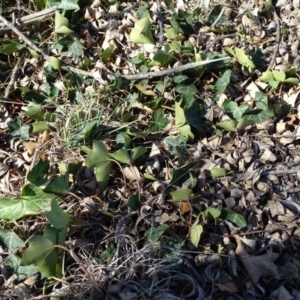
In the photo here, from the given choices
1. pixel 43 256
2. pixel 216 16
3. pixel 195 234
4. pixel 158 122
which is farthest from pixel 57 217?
pixel 216 16

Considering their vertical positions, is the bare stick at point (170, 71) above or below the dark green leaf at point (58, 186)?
above

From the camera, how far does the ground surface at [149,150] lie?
5.57 feet

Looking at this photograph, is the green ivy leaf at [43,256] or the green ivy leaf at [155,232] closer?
the green ivy leaf at [43,256]

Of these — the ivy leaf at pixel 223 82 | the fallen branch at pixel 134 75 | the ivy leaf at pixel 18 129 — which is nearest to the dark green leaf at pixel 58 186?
the ivy leaf at pixel 18 129

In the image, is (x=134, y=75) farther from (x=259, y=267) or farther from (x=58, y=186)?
(x=259, y=267)

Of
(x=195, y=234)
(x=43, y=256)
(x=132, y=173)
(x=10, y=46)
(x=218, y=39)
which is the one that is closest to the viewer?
(x=43, y=256)

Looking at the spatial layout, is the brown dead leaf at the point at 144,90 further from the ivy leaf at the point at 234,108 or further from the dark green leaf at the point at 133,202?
the dark green leaf at the point at 133,202

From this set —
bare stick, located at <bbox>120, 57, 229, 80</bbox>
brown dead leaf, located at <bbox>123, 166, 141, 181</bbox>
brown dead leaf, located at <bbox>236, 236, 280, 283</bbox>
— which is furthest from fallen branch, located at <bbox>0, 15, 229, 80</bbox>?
brown dead leaf, located at <bbox>236, 236, 280, 283</bbox>

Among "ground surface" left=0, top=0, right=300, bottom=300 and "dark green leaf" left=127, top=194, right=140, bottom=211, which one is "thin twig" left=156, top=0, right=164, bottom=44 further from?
"dark green leaf" left=127, top=194, right=140, bottom=211

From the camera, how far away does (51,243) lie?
163cm

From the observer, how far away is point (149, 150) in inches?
77.6

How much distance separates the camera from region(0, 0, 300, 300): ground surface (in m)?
1.70

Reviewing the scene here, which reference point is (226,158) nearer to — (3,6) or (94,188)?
(94,188)

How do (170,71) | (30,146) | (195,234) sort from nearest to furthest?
(195,234) < (30,146) < (170,71)
